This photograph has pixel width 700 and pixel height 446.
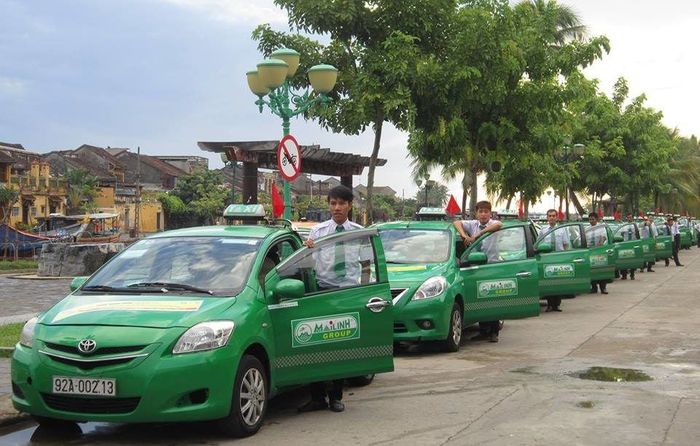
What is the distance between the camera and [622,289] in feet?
78.3

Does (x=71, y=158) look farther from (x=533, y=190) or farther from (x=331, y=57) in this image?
(x=331, y=57)

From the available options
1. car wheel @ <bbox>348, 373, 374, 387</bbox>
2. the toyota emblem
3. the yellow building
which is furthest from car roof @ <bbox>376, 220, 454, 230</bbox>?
the yellow building

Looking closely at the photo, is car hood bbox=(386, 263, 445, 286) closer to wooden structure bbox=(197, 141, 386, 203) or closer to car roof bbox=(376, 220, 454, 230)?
car roof bbox=(376, 220, 454, 230)

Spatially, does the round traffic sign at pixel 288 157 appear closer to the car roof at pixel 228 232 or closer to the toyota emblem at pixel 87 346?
the car roof at pixel 228 232

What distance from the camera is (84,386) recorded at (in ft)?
20.1

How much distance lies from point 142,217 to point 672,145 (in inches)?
1911

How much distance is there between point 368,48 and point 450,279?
8.33 m

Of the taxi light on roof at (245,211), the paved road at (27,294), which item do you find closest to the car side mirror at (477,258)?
the taxi light on roof at (245,211)

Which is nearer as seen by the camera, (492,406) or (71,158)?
(492,406)

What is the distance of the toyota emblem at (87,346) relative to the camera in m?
6.14

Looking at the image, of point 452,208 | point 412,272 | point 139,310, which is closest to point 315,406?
point 139,310

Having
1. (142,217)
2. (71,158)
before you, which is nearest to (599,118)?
(142,217)

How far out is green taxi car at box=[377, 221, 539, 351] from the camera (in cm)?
1098

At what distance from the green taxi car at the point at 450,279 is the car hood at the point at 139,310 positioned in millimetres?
4576
